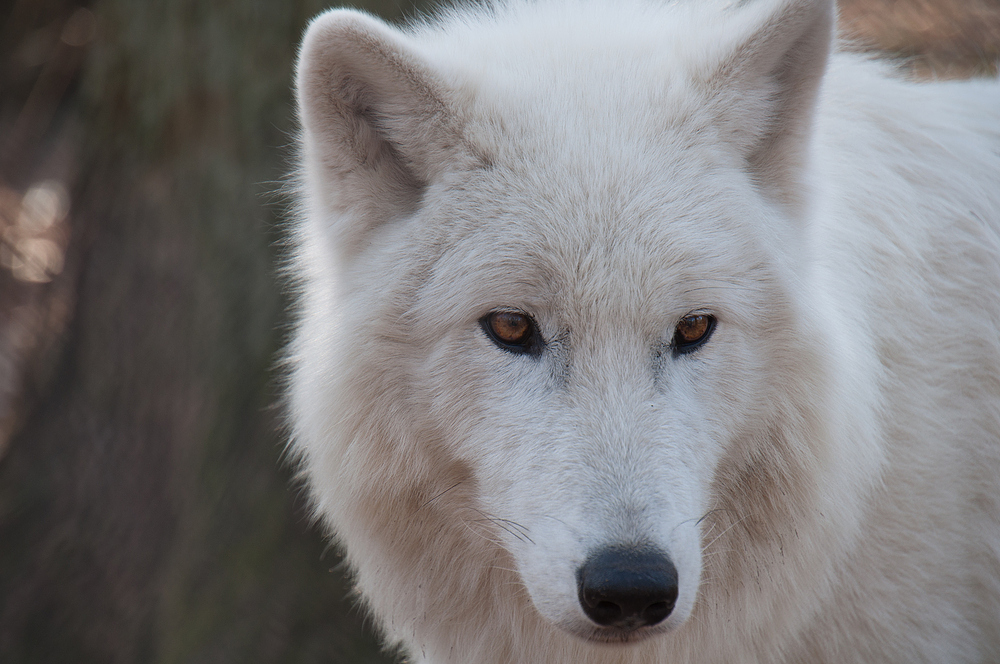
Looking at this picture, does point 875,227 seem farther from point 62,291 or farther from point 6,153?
point 6,153

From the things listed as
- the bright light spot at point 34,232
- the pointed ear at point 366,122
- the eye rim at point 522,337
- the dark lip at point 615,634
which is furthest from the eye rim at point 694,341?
the bright light spot at point 34,232

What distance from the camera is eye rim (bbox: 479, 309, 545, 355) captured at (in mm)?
2270

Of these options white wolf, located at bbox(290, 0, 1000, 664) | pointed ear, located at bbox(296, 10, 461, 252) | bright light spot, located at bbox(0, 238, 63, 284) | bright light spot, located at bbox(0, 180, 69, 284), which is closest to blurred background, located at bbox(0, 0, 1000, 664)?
bright light spot, located at bbox(0, 238, 63, 284)

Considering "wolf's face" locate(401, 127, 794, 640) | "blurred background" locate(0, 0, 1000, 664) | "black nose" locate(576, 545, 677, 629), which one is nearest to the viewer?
"black nose" locate(576, 545, 677, 629)

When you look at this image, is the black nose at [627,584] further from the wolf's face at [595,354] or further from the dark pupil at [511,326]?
the dark pupil at [511,326]

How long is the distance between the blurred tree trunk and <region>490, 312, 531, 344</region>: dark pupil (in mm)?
2733

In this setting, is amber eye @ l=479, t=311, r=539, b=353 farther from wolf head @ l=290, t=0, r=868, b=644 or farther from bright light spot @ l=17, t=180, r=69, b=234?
bright light spot @ l=17, t=180, r=69, b=234

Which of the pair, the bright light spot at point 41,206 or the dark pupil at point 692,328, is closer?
the dark pupil at point 692,328

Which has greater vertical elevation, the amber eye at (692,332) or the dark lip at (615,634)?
the amber eye at (692,332)

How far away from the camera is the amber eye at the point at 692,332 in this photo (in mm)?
2266

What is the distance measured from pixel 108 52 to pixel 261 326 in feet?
6.64

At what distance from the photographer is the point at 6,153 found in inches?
273

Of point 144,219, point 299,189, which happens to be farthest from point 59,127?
point 299,189

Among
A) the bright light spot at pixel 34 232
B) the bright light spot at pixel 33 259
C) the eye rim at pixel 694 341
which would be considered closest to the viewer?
the eye rim at pixel 694 341
